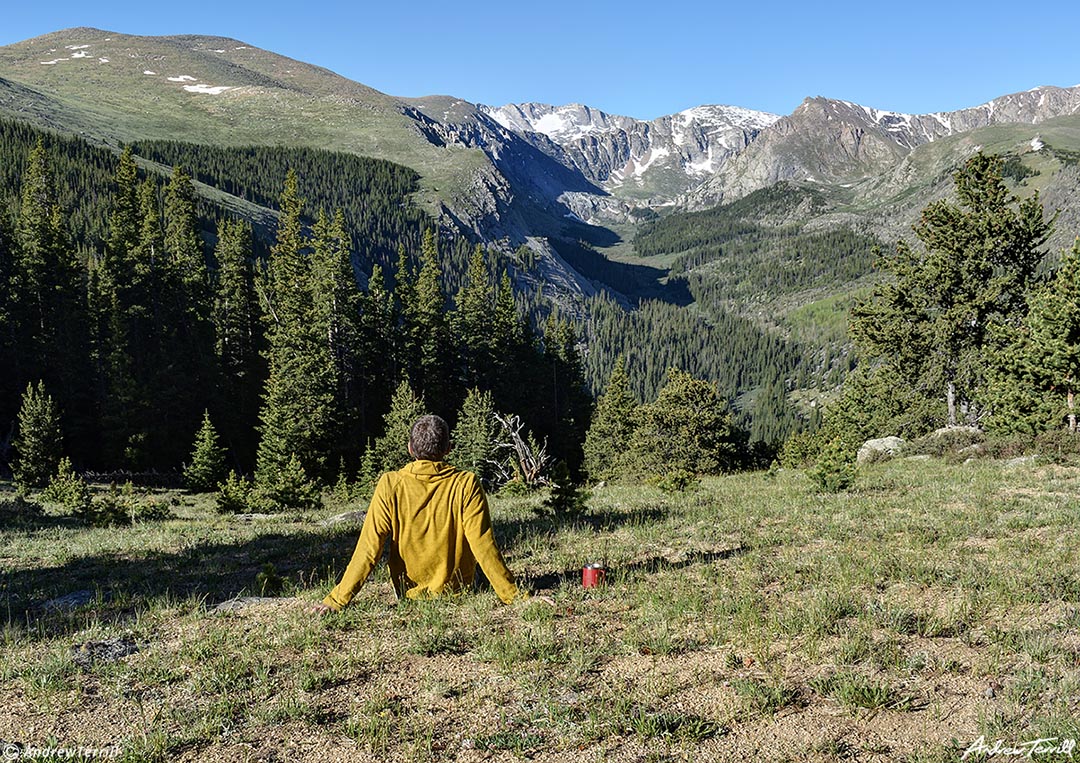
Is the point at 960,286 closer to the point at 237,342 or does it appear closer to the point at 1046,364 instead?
the point at 1046,364

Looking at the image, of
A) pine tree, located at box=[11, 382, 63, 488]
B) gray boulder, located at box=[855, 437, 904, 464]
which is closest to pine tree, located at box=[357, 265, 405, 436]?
pine tree, located at box=[11, 382, 63, 488]

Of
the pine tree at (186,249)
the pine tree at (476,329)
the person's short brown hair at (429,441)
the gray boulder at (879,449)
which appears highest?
the pine tree at (186,249)

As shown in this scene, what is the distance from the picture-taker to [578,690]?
4984mm

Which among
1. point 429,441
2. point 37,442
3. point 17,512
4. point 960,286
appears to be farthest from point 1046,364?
point 37,442

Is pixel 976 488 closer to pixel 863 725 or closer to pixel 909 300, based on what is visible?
pixel 863 725

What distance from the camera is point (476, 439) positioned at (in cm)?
4334

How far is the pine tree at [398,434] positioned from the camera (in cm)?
4097

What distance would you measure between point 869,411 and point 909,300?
3151 centimetres

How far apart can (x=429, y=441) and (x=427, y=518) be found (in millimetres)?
848

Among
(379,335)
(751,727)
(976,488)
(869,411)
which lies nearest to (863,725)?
(751,727)

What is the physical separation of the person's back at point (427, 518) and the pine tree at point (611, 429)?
2052 inches

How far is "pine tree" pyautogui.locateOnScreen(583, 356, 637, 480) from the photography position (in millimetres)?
59688

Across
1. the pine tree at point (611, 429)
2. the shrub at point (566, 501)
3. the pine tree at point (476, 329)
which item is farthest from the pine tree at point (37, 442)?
the pine tree at point (611, 429)

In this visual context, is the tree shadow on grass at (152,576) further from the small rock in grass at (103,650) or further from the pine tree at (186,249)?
the pine tree at (186,249)
